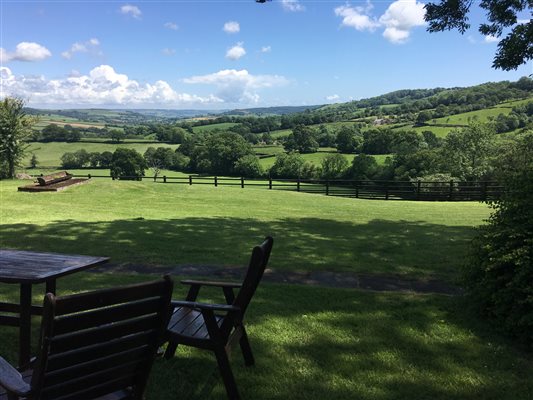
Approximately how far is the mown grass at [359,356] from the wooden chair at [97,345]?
0.89 m

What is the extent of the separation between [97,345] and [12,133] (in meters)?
25.9

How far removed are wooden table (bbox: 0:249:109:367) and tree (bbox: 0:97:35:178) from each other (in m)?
23.5

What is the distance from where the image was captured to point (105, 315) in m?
2.05

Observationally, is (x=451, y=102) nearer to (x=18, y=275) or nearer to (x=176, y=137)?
(x=176, y=137)

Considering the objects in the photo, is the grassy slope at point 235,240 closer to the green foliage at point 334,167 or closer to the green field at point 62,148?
the green foliage at point 334,167

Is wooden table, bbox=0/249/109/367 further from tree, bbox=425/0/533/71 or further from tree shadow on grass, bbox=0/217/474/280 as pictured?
tree, bbox=425/0/533/71

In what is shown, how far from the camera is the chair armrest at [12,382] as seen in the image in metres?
1.97

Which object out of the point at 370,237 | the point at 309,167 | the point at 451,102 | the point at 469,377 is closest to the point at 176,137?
the point at 309,167

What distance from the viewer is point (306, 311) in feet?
14.9

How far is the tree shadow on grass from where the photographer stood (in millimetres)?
6578

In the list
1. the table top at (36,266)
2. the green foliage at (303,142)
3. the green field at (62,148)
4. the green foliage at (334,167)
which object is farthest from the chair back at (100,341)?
the green foliage at (303,142)

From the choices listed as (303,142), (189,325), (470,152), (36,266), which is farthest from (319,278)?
(303,142)

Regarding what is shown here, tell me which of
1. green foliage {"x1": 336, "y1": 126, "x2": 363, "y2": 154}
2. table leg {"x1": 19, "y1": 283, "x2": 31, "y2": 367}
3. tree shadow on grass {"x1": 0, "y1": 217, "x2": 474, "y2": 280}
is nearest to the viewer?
table leg {"x1": 19, "y1": 283, "x2": 31, "y2": 367}

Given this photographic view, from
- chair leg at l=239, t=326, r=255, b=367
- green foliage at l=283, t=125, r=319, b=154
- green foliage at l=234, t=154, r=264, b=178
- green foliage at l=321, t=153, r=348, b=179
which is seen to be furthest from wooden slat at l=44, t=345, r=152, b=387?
green foliage at l=283, t=125, r=319, b=154
